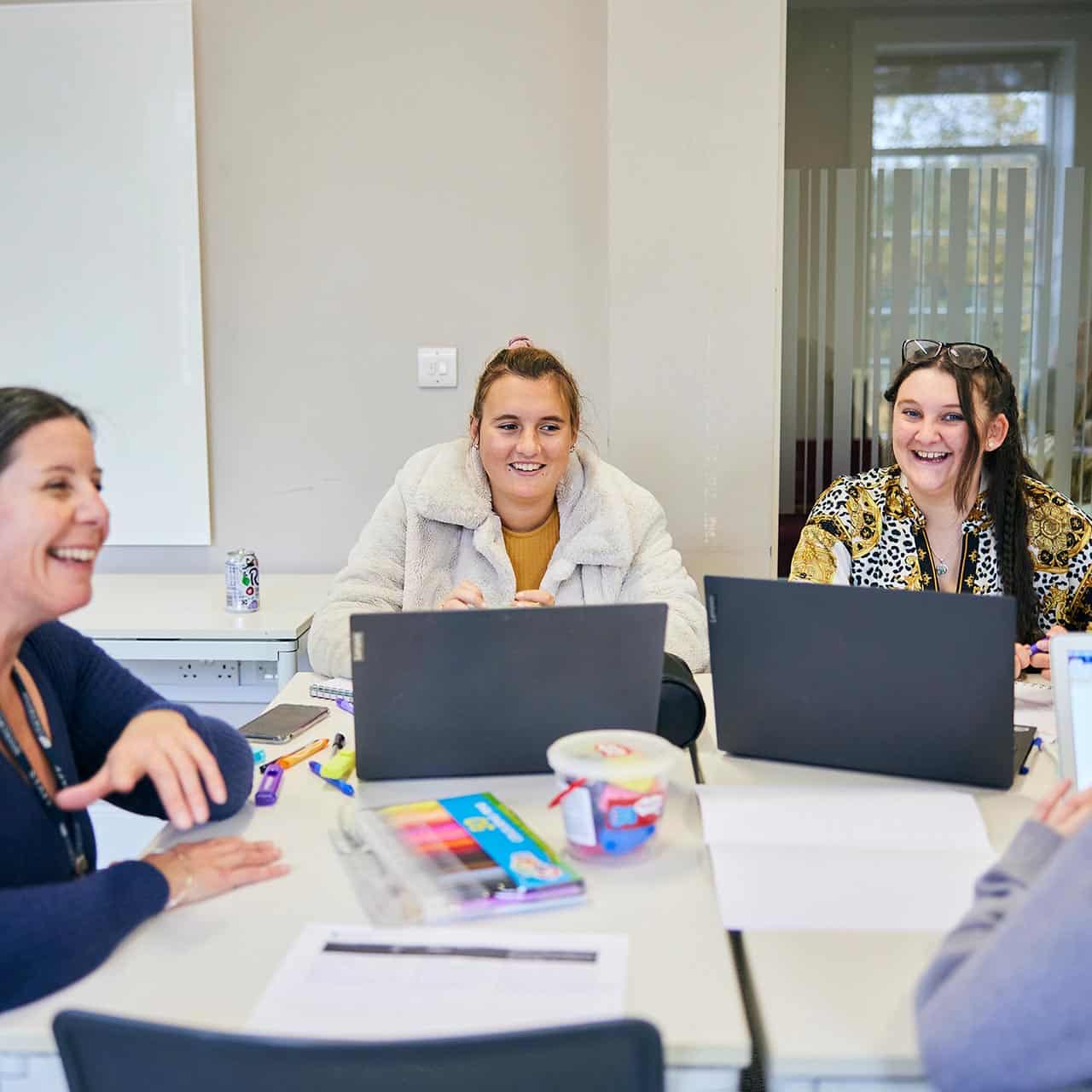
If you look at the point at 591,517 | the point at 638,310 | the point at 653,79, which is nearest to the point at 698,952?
the point at 591,517

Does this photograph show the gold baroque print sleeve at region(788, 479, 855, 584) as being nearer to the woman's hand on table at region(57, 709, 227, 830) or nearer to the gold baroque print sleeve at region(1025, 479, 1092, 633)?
the gold baroque print sleeve at region(1025, 479, 1092, 633)

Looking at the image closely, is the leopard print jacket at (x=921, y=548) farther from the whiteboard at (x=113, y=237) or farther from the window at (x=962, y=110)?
the whiteboard at (x=113, y=237)

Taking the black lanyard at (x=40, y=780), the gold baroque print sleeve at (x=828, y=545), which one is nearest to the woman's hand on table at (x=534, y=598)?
the gold baroque print sleeve at (x=828, y=545)

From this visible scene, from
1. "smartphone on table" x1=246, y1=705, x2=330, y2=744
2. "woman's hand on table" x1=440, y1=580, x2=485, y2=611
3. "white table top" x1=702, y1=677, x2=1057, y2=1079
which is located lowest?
"white table top" x1=702, y1=677, x2=1057, y2=1079

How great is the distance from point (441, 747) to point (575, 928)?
41 cm

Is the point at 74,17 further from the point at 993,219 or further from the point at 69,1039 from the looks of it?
the point at 69,1039

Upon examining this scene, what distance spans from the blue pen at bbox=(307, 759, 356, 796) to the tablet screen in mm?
847

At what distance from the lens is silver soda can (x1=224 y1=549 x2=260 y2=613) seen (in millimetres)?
2652

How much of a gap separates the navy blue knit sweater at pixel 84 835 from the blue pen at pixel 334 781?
0.11m

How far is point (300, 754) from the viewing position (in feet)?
5.12

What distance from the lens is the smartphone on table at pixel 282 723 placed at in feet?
5.35

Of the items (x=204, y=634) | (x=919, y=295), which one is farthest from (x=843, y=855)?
(x=919, y=295)

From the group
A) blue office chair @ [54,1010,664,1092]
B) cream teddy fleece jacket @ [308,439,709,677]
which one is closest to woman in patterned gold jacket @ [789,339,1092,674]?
cream teddy fleece jacket @ [308,439,709,677]

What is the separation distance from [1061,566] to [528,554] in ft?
3.39
